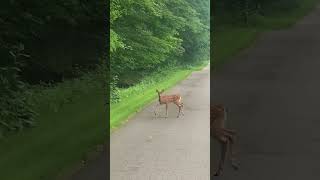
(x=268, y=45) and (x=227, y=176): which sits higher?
(x=268, y=45)

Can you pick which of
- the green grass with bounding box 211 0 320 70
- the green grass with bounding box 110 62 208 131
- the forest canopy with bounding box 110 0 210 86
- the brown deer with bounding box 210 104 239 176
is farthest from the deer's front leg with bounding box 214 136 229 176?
the green grass with bounding box 211 0 320 70

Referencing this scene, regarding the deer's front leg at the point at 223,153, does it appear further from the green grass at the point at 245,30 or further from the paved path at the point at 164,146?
the green grass at the point at 245,30

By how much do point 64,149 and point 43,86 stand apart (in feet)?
22.2

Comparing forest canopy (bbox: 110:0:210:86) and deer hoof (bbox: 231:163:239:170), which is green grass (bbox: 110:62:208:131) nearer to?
forest canopy (bbox: 110:0:210:86)

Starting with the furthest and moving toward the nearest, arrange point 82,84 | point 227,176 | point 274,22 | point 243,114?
1. point 274,22
2. point 82,84
3. point 243,114
4. point 227,176

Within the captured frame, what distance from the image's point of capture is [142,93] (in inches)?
595

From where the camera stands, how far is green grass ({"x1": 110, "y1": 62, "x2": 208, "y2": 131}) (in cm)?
1255

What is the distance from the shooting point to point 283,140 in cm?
1059

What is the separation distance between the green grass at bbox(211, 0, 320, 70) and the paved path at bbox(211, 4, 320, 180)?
1.81 ft

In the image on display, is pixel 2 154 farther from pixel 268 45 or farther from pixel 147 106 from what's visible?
pixel 268 45

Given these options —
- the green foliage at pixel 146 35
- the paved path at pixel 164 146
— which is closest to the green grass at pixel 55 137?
the paved path at pixel 164 146

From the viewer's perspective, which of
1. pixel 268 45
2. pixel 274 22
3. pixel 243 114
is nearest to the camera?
pixel 243 114

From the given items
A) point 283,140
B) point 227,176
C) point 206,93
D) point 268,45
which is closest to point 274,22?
point 268,45

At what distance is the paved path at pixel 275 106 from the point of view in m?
9.19
